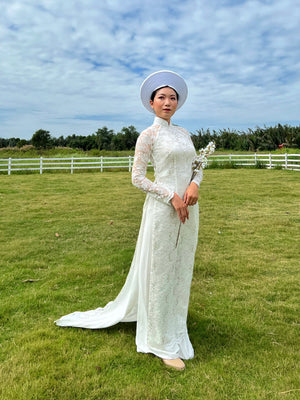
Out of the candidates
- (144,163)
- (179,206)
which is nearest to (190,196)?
(179,206)

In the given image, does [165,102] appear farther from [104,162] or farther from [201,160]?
[104,162]

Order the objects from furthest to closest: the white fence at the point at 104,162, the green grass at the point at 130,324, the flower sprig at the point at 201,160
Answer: the white fence at the point at 104,162 < the flower sprig at the point at 201,160 < the green grass at the point at 130,324

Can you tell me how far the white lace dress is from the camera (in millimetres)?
2451

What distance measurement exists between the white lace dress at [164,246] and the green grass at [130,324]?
0.65ft

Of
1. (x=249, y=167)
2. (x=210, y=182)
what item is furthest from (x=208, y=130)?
(x=210, y=182)

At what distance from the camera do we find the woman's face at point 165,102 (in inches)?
98.1

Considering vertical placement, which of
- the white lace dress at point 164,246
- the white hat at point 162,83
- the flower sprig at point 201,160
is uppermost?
the white hat at point 162,83

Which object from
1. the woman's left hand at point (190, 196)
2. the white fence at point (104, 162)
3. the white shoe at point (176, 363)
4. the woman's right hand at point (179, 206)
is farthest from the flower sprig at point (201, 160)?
the white fence at point (104, 162)

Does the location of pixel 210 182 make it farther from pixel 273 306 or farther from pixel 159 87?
pixel 159 87

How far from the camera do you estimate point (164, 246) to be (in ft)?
8.16

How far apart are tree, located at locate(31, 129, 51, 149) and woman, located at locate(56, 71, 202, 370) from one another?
1344 inches

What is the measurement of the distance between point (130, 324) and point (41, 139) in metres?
34.2

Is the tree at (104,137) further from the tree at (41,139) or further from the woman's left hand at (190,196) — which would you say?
the woman's left hand at (190,196)

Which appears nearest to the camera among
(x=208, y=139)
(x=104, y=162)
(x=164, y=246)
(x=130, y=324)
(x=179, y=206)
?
(x=179, y=206)
